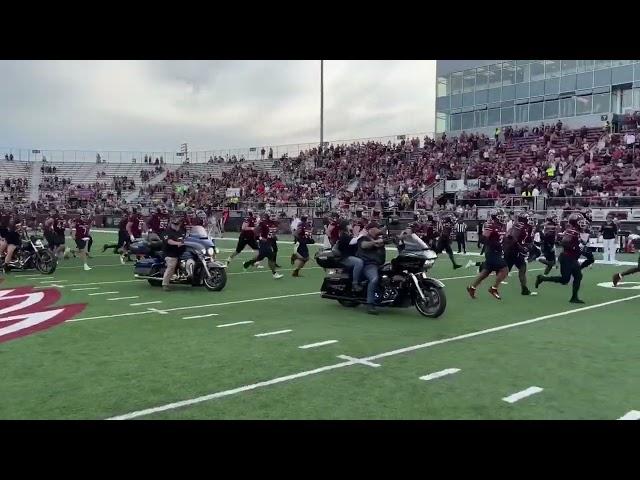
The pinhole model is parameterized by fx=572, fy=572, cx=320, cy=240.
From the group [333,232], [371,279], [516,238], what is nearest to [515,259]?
[516,238]

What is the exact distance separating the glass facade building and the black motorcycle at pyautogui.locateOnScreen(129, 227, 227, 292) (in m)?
26.0

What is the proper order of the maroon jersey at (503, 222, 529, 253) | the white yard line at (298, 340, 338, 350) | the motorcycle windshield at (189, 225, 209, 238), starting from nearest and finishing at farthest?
the white yard line at (298, 340, 338, 350), the maroon jersey at (503, 222, 529, 253), the motorcycle windshield at (189, 225, 209, 238)

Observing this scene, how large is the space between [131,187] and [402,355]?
182 ft

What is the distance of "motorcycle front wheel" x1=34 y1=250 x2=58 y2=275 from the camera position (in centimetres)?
1487

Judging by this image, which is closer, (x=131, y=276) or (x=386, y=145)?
(x=131, y=276)

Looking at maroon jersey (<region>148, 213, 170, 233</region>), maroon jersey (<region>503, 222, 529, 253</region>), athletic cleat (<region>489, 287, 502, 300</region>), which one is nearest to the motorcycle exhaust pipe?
athletic cleat (<region>489, 287, 502, 300</region>)

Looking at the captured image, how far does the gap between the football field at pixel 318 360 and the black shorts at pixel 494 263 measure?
2.10 ft

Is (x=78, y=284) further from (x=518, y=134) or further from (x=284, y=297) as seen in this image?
(x=518, y=134)

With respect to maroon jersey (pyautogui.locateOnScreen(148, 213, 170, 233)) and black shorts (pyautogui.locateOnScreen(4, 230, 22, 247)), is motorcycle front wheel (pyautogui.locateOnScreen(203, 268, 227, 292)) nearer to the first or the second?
maroon jersey (pyautogui.locateOnScreen(148, 213, 170, 233))

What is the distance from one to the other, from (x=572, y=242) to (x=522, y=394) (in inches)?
255

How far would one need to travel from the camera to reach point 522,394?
5.31 meters

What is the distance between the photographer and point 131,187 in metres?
58.1
